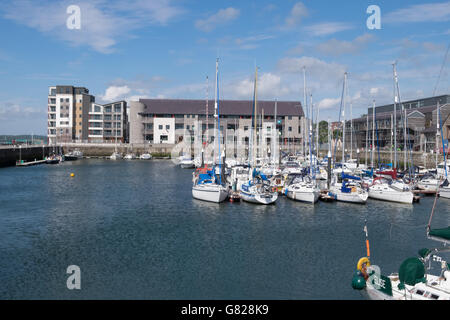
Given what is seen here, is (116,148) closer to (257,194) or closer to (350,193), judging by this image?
(257,194)

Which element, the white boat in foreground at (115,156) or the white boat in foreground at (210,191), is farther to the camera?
the white boat in foreground at (115,156)

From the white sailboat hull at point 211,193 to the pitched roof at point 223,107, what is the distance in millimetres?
89855

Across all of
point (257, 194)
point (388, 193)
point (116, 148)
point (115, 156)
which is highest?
point (116, 148)

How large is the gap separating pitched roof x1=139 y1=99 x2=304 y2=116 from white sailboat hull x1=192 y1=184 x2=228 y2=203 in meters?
89.9

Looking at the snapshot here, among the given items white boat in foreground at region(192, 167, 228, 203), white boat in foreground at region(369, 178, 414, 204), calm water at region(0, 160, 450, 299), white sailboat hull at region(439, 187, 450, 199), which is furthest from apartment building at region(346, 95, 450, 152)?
calm water at region(0, 160, 450, 299)

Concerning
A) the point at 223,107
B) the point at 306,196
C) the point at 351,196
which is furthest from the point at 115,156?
the point at 351,196

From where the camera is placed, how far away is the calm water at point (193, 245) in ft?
77.7

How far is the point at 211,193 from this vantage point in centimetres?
→ 4934

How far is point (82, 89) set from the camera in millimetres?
158750

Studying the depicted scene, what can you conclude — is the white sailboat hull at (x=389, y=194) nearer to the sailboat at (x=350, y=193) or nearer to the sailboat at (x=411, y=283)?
the sailboat at (x=350, y=193)

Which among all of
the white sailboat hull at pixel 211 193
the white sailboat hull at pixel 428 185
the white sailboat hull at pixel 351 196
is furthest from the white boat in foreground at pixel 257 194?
the white sailboat hull at pixel 428 185

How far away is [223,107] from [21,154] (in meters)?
65.0

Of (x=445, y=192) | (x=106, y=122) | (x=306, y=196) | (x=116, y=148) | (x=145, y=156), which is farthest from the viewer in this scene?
(x=106, y=122)
